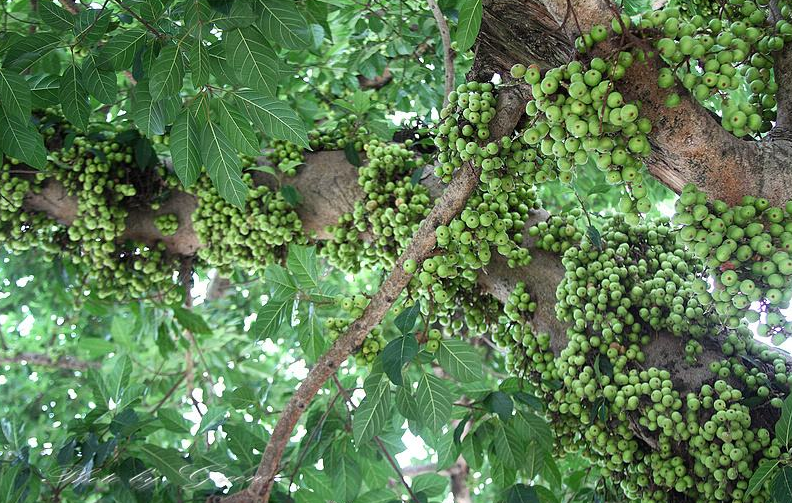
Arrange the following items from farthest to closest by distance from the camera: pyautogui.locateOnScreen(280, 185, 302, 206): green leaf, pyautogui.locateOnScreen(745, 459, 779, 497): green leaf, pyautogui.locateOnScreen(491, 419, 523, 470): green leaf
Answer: pyautogui.locateOnScreen(280, 185, 302, 206): green leaf, pyautogui.locateOnScreen(491, 419, 523, 470): green leaf, pyautogui.locateOnScreen(745, 459, 779, 497): green leaf

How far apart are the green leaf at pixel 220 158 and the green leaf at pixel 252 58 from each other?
30cm

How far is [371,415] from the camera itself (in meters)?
2.47

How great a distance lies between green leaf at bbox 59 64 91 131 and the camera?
86.7 inches

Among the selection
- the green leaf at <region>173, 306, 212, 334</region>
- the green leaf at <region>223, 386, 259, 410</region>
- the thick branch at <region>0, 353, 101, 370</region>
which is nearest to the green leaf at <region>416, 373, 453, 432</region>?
the green leaf at <region>223, 386, 259, 410</region>

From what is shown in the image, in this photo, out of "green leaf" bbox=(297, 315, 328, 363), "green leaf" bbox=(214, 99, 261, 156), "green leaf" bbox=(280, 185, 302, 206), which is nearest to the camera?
"green leaf" bbox=(214, 99, 261, 156)

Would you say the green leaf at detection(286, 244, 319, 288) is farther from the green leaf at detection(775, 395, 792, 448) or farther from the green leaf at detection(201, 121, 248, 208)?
the green leaf at detection(775, 395, 792, 448)

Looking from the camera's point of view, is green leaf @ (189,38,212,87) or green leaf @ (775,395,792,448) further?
green leaf @ (775,395,792,448)

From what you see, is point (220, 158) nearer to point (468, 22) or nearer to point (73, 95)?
point (73, 95)

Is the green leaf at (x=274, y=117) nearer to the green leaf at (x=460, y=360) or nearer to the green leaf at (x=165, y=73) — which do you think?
the green leaf at (x=165, y=73)

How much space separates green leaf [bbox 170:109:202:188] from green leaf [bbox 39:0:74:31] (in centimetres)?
45

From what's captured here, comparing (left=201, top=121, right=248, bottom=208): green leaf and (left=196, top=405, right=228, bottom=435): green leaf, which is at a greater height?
(left=201, top=121, right=248, bottom=208): green leaf

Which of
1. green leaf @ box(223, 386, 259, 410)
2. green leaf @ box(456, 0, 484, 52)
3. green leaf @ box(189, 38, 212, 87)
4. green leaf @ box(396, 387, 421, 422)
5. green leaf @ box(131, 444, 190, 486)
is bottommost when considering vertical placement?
green leaf @ box(131, 444, 190, 486)

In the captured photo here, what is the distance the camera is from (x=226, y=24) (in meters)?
1.86

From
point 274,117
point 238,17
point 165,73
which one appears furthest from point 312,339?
point 238,17
